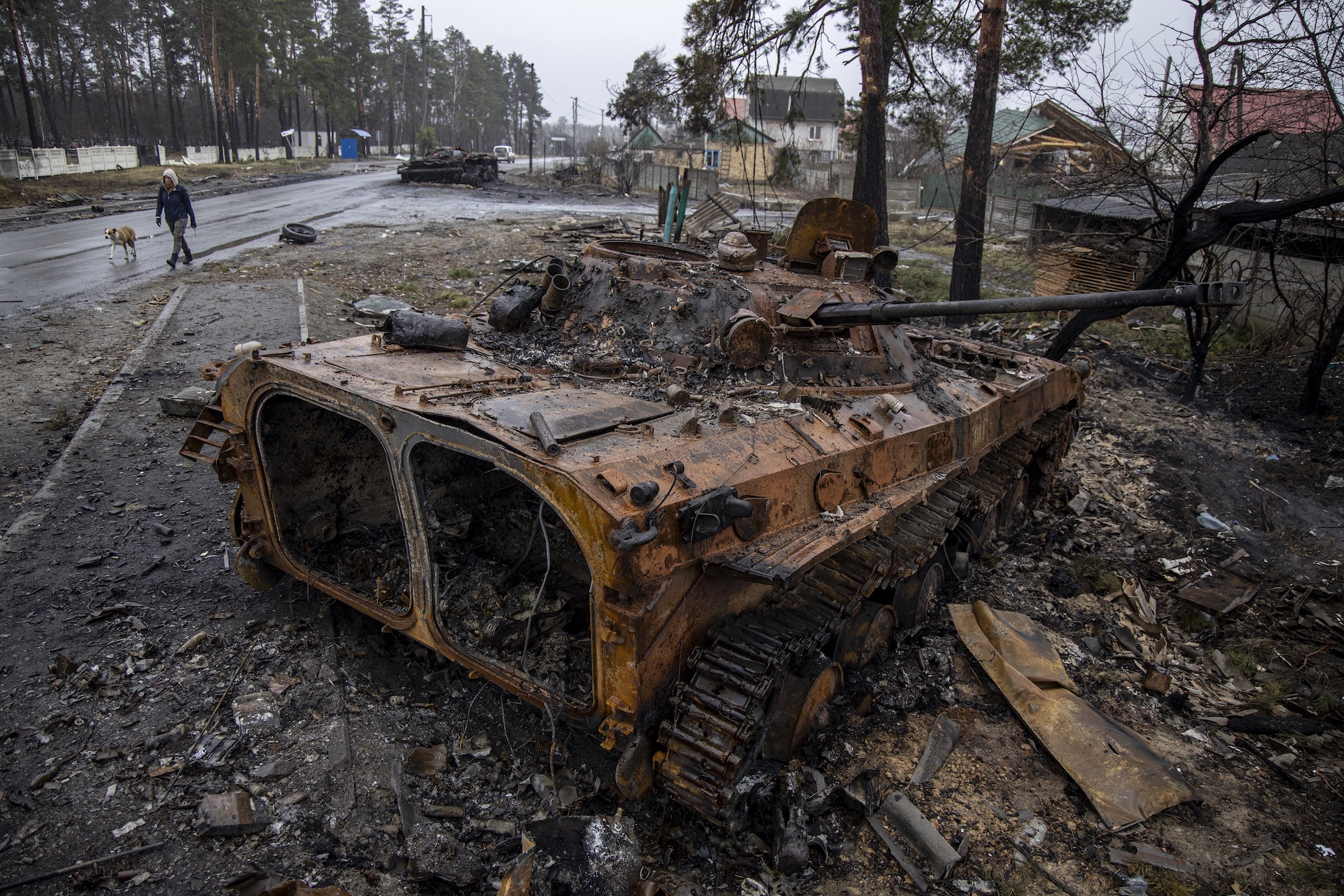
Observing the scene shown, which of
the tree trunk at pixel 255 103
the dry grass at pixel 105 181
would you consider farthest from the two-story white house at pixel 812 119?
the tree trunk at pixel 255 103

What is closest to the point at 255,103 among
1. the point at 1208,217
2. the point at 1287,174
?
the point at 1208,217

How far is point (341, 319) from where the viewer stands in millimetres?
11398

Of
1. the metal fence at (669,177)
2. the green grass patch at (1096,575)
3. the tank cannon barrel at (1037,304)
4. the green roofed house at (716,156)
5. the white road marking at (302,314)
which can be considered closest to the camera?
the tank cannon barrel at (1037,304)

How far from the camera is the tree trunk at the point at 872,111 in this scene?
12344mm

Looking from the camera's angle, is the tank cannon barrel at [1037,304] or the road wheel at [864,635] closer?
the tank cannon barrel at [1037,304]

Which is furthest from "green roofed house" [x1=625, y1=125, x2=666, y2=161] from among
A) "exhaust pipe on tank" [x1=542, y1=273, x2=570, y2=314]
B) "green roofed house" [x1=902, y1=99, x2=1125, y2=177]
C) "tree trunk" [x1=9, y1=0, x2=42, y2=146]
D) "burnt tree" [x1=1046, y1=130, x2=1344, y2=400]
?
"exhaust pipe on tank" [x1=542, y1=273, x2=570, y2=314]

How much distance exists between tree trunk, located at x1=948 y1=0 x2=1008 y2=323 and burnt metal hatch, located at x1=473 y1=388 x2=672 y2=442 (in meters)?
8.32

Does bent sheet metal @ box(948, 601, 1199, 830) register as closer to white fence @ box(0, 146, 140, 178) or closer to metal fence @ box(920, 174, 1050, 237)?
metal fence @ box(920, 174, 1050, 237)

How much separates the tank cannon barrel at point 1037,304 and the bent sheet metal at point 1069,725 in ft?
7.17

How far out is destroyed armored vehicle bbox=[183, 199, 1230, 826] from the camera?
3.64 metres

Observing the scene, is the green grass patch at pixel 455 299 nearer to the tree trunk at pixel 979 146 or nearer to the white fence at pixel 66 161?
the tree trunk at pixel 979 146

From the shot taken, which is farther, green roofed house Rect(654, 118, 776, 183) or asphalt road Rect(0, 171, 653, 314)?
green roofed house Rect(654, 118, 776, 183)

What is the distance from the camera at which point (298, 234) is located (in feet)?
52.5

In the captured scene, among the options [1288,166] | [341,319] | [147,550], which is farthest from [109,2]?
[1288,166]
